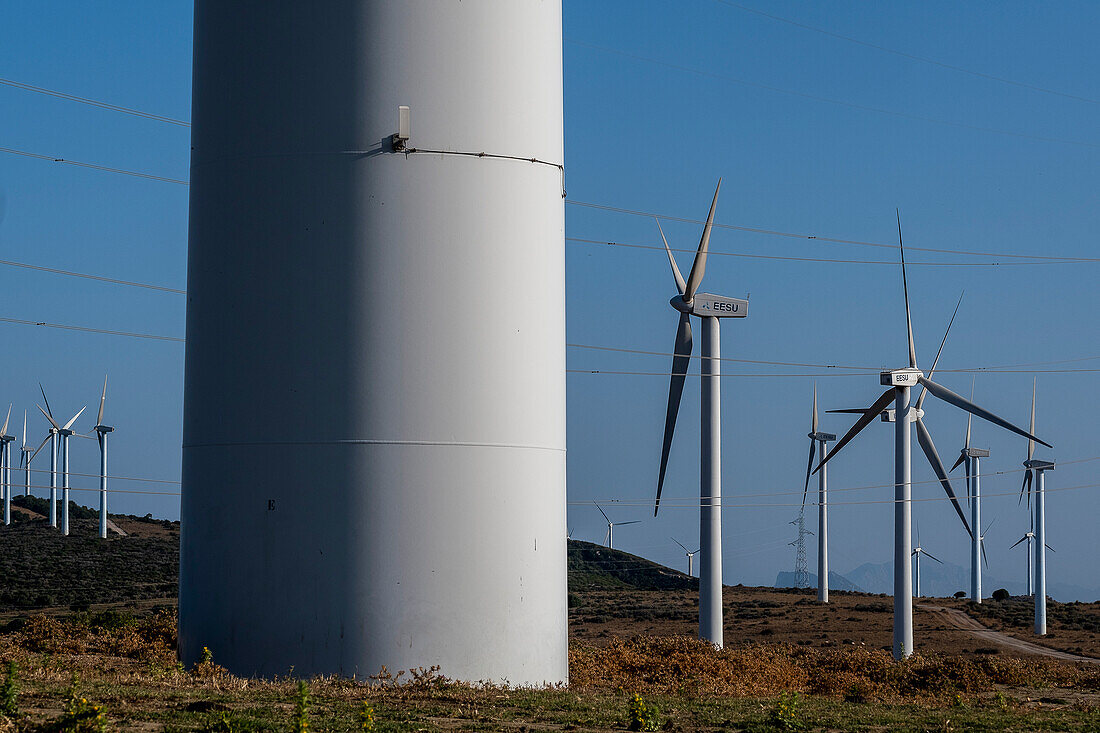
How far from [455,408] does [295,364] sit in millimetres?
2538

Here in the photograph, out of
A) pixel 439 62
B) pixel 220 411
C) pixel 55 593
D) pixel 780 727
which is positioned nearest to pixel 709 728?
pixel 780 727

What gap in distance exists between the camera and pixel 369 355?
59.7ft

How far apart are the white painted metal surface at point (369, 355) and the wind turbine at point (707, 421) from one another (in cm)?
1922

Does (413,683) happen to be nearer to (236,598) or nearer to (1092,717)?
(236,598)

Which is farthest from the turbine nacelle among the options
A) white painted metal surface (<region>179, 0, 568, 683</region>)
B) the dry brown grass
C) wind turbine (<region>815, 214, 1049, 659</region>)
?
white painted metal surface (<region>179, 0, 568, 683</region>)

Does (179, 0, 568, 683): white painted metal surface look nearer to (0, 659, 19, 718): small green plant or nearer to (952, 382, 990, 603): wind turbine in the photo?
(0, 659, 19, 718): small green plant

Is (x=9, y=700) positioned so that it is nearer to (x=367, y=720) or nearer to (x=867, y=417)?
(x=367, y=720)

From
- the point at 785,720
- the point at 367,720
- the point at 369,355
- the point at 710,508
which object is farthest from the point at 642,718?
the point at 710,508

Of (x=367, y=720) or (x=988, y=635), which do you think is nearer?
(x=367, y=720)

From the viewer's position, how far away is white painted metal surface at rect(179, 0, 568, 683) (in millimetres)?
18125

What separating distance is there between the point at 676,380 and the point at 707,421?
4.36 meters

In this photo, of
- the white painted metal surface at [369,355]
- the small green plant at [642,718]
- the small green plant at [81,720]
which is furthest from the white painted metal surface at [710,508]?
the small green plant at [81,720]

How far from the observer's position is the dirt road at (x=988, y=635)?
56.8 meters

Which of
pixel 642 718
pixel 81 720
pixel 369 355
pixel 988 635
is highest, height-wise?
pixel 369 355
